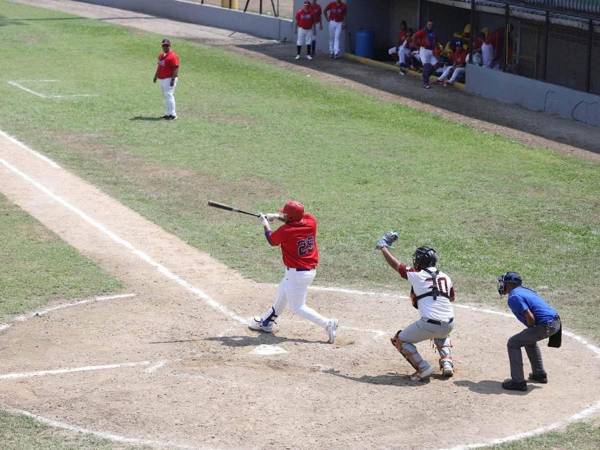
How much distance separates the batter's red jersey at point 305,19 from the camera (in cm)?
3529

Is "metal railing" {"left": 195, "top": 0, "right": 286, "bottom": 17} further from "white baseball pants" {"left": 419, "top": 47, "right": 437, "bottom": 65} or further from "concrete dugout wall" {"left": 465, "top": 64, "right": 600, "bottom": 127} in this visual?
"concrete dugout wall" {"left": 465, "top": 64, "right": 600, "bottom": 127}

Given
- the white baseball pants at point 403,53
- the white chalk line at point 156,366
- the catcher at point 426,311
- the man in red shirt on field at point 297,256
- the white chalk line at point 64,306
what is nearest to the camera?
the catcher at point 426,311

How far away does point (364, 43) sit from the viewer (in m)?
36.5

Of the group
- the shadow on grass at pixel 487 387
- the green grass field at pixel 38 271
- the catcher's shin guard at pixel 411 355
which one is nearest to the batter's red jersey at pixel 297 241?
the catcher's shin guard at pixel 411 355

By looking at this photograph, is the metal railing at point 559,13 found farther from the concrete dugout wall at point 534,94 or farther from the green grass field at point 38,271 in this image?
the green grass field at point 38,271

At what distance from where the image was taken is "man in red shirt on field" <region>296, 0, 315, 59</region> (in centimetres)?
3534

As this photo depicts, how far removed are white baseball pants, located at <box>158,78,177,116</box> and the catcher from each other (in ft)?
51.0

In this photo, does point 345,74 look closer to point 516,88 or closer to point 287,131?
point 516,88

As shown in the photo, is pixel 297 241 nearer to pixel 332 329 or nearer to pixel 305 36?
pixel 332 329

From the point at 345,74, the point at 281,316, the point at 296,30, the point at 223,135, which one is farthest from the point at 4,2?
the point at 281,316

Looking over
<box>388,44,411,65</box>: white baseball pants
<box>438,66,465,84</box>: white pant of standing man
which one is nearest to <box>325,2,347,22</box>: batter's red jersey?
<box>388,44,411,65</box>: white baseball pants

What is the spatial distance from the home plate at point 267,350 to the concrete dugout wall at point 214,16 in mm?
27842

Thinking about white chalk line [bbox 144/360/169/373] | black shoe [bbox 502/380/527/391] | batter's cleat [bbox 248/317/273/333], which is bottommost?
white chalk line [bbox 144/360/169/373]

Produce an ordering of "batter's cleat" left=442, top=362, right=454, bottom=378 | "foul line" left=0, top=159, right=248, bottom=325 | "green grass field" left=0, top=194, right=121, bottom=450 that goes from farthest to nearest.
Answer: "green grass field" left=0, top=194, right=121, bottom=450 → "foul line" left=0, top=159, right=248, bottom=325 → "batter's cleat" left=442, top=362, right=454, bottom=378
